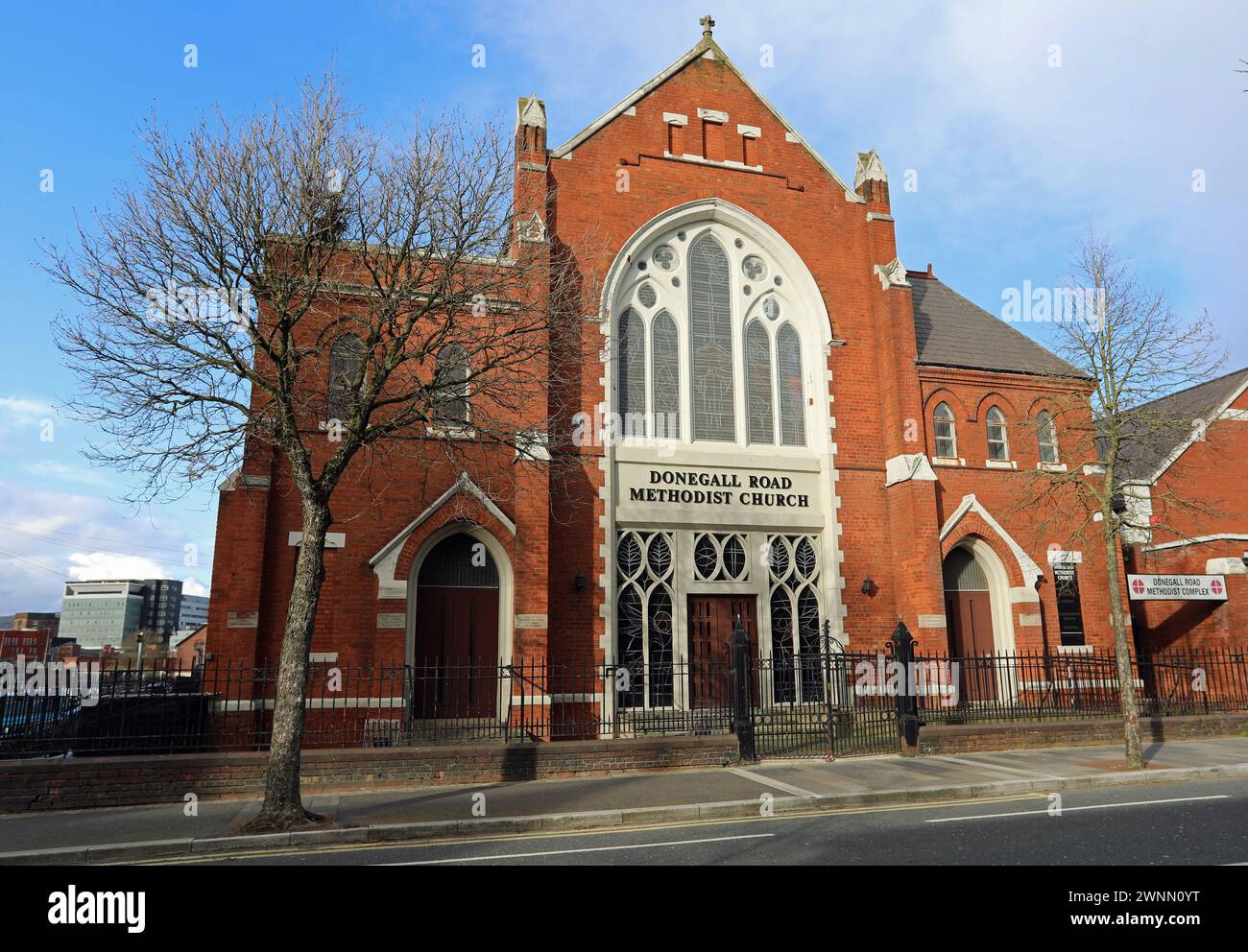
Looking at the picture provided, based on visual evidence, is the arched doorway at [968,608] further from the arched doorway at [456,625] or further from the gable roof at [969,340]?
the arched doorway at [456,625]

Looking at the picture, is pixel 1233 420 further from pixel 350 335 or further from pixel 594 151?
pixel 350 335

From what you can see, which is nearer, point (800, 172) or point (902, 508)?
point (902, 508)

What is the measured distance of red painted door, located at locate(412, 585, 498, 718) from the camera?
15.9 m

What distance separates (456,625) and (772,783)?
7.36 m

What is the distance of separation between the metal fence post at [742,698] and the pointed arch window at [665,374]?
5695 millimetres

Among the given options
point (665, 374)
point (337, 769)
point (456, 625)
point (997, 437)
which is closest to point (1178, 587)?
point (997, 437)

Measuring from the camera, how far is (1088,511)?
2045cm

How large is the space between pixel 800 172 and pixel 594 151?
547cm


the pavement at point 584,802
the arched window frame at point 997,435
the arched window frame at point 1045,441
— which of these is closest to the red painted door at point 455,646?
the pavement at point 584,802

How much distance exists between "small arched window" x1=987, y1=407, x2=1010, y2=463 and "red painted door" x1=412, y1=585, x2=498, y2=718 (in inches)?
511

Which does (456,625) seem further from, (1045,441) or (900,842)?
(1045,441)

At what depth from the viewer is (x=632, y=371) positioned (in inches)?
727

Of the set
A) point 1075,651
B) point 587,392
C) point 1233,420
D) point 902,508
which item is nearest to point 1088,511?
point 1075,651

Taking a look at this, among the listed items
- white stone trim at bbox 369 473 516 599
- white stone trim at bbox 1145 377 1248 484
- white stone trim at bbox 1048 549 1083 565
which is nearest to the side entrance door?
white stone trim at bbox 369 473 516 599
